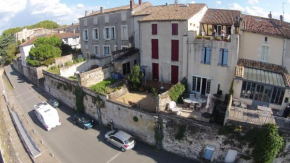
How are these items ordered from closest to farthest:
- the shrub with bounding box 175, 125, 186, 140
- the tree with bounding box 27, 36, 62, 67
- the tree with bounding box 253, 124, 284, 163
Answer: the tree with bounding box 253, 124, 284, 163
the shrub with bounding box 175, 125, 186, 140
the tree with bounding box 27, 36, 62, 67

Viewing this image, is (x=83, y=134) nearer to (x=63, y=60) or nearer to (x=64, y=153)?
(x=64, y=153)

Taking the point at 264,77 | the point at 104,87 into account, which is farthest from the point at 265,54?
the point at 104,87

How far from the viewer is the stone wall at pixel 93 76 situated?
27.4m

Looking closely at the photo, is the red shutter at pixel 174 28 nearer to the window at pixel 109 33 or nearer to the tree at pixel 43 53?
the window at pixel 109 33

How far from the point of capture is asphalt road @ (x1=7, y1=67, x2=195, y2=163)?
19.6 m

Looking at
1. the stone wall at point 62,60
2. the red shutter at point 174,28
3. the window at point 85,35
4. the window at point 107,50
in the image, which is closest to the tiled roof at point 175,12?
the red shutter at point 174,28

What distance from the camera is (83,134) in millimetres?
24062

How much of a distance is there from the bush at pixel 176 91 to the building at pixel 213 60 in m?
1.90

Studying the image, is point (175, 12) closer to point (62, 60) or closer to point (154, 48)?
point (154, 48)

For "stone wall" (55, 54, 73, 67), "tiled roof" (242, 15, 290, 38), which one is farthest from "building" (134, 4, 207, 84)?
"stone wall" (55, 54, 73, 67)

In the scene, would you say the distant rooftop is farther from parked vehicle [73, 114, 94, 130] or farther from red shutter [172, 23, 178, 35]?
parked vehicle [73, 114, 94, 130]

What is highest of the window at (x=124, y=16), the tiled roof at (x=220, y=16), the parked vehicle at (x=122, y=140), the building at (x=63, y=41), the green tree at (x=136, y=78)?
the window at (x=124, y=16)

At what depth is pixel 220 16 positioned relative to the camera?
26.4 metres

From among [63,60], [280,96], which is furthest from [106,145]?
[63,60]
